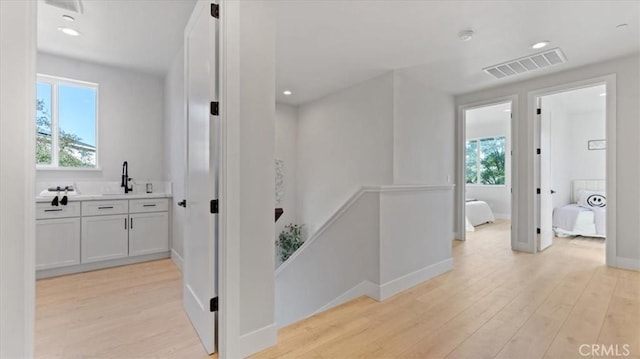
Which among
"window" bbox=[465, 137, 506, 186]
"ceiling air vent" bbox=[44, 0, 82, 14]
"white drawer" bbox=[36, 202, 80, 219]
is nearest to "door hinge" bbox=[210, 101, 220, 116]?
"ceiling air vent" bbox=[44, 0, 82, 14]

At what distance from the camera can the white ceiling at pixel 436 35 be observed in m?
2.32

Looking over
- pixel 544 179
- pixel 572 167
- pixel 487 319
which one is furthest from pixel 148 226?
pixel 572 167

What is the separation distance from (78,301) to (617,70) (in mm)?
6153

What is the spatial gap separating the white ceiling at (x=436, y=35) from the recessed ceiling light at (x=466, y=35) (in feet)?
0.20

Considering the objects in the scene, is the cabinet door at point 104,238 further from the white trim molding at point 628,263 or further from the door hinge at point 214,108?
the white trim molding at point 628,263

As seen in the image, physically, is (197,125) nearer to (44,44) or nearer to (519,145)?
(44,44)

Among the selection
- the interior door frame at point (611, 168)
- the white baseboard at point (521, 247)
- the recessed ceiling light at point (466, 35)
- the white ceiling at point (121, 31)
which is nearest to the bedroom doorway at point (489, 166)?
the white baseboard at point (521, 247)

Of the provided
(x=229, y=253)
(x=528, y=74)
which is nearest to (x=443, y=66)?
(x=528, y=74)

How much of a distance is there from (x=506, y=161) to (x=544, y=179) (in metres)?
3.88

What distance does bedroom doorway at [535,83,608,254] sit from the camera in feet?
13.6

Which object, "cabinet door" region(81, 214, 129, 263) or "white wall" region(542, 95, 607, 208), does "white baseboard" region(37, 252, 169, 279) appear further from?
"white wall" region(542, 95, 607, 208)

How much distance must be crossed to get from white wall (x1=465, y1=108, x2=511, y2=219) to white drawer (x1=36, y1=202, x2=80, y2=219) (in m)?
7.77

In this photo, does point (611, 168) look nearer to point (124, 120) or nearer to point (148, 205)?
point (148, 205)

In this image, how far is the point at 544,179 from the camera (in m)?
4.19
